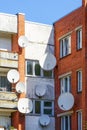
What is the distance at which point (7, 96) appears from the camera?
130ft

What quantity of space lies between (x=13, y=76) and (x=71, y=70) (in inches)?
169

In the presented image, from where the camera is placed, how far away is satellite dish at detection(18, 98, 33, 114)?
3956 cm

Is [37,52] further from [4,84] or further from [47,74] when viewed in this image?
[4,84]

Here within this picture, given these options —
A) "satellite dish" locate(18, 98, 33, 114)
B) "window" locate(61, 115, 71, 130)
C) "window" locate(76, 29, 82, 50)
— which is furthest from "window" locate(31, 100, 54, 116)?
"window" locate(76, 29, 82, 50)

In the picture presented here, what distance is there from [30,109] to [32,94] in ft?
4.83

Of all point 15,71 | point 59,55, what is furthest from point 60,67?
point 15,71

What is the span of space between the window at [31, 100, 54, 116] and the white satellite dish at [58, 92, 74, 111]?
8.10 ft

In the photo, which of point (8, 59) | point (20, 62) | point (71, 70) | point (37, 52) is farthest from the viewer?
point (37, 52)

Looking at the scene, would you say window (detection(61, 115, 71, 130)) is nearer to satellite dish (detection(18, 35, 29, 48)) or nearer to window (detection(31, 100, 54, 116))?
window (detection(31, 100, 54, 116))

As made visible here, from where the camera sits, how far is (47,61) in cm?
4131

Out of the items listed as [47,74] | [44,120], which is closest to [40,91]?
[47,74]

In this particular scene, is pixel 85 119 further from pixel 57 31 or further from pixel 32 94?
pixel 57 31

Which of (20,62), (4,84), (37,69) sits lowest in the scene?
(4,84)

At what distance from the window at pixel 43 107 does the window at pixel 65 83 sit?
156 centimetres
